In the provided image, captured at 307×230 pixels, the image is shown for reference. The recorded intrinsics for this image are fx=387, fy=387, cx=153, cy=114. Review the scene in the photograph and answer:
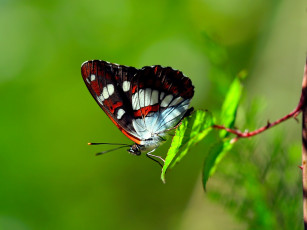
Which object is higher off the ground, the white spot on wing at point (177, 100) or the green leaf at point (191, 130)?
the white spot on wing at point (177, 100)

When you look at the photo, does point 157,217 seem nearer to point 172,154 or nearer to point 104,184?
point 104,184

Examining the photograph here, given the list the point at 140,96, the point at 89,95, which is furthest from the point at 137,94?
the point at 89,95

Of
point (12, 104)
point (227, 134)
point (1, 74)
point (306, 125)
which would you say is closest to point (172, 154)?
point (227, 134)

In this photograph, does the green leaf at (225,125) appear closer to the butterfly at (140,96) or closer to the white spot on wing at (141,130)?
the butterfly at (140,96)

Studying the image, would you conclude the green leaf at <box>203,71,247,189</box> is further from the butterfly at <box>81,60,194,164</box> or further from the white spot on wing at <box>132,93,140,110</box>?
the white spot on wing at <box>132,93,140,110</box>

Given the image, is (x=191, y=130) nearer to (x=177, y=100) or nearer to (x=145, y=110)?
(x=177, y=100)

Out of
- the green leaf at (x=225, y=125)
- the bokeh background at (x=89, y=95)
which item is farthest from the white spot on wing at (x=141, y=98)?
the bokeh background at (x=89, y=95)
